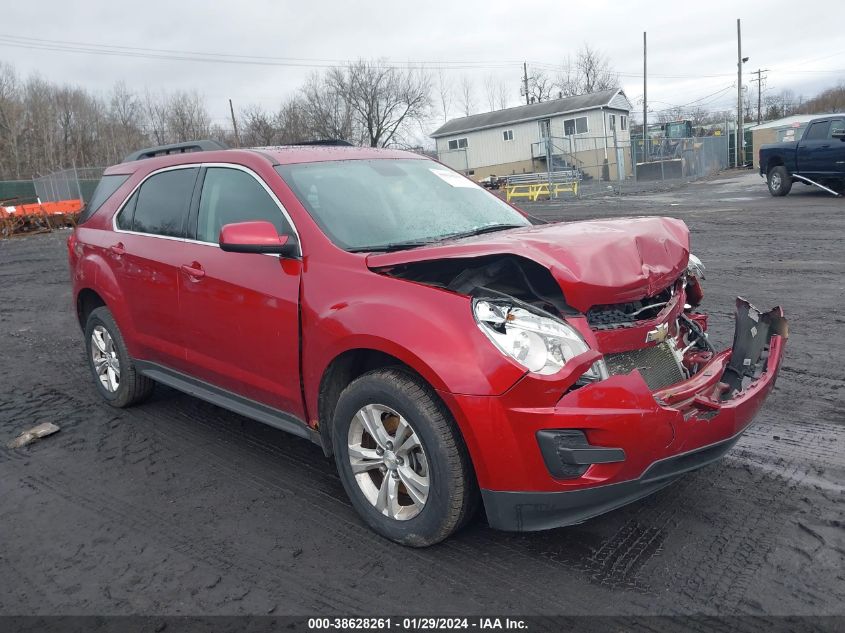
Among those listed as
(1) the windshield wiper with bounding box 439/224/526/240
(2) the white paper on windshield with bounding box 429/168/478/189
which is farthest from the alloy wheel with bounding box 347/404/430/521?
(2) the white paper on windshield with bounding box 429/168/478/189

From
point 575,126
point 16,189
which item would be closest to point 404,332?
point 575,126

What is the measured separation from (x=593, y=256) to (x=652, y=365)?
1.92 feet

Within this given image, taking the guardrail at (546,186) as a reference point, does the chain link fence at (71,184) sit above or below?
above

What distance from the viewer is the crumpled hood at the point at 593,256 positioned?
2.89 metres

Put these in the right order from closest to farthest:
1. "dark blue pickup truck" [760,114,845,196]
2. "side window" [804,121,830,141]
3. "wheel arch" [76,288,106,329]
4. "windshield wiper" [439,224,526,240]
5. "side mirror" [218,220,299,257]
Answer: "side mirror" [218,220,299,257]
"windshield wiper" [439,224,526,240]
"wheel arch" [76,288,106,329]
"dark blue pickup truck" [760,114,845,196]
"side window" [804,121,830,141]

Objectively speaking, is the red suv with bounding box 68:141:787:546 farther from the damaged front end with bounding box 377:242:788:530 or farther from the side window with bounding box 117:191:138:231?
the side window with bounding box 117:191:138:231

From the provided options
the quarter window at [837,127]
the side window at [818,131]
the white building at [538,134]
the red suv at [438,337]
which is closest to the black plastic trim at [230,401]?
the red suv at [438,337]

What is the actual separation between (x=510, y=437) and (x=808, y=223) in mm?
12483

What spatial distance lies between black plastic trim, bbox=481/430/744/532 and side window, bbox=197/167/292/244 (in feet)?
6.01

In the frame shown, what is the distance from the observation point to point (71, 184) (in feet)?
113

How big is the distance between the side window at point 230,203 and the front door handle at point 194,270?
0.56 feet

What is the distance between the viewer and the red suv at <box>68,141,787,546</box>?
268 cm

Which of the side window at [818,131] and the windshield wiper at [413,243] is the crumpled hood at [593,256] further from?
the side window at [818,131]

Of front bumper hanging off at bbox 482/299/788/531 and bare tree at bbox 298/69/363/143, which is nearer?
front bumper hanging off at bbox 482/299/788/531
